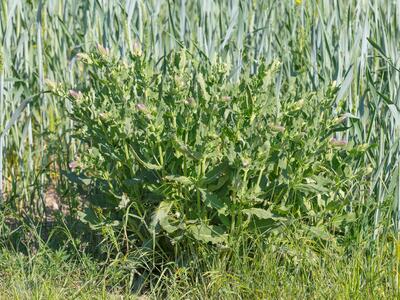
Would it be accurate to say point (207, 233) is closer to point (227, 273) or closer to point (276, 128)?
point (227, 273)

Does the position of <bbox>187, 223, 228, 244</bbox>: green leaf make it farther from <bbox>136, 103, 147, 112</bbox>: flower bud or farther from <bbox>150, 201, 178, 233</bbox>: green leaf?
<bbox>136, 103, 147, 112</bbox>: flower bud

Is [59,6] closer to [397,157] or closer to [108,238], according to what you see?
[108,238]

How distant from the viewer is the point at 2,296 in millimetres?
2873

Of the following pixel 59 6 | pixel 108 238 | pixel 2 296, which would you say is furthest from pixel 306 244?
pixel 59 6

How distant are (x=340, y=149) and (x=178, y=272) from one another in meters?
0.71

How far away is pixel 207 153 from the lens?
279 cm

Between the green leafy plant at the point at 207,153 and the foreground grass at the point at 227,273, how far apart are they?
0.08 metres

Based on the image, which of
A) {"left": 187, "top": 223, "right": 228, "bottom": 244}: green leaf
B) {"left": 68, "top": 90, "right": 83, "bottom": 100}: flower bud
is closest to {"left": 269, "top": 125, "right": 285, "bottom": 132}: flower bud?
{"left": 187, "top": 223, "right": 228, "bottom": 244}: green leaf

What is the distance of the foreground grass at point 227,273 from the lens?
105 inches

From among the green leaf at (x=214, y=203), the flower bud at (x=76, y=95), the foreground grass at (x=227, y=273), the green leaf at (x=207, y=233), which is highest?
the flower bud at (x=76, y=95)

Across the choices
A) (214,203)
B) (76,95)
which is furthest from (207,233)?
(76,95)

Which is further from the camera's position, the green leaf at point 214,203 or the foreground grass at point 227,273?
the green leaf at point 214,203

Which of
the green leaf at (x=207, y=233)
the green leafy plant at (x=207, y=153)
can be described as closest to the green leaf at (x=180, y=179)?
the green leafy plant at (x=207, y=153)

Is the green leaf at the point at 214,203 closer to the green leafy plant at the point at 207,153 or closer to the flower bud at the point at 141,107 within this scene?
the green leafy plant at the point at 207,153
